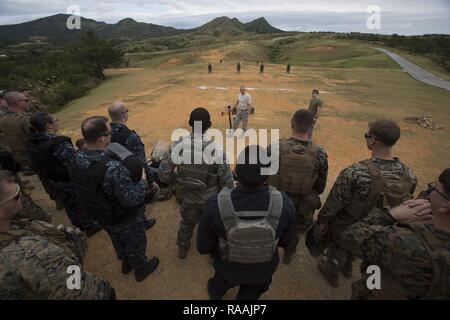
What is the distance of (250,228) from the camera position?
2121mm

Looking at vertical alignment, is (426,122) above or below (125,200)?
above

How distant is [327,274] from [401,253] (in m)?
2.05

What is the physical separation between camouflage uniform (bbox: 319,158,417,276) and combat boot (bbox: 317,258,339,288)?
0.64 m

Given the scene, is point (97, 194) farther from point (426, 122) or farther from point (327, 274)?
point (426, 122)

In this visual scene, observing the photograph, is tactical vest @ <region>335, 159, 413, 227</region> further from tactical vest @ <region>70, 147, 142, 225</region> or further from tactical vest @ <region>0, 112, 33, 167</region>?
tactical vest @ <region>0, 112, 33, 167</region>

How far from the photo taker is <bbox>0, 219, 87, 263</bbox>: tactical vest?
1794 millimetres

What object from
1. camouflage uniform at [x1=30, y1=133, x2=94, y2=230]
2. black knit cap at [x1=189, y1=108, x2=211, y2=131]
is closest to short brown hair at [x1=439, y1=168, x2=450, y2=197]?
black knit cap at [x1=189, y1=108, x2=211, y2=131]

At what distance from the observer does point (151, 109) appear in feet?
44.0

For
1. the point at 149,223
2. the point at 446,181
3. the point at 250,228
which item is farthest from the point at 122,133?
the point at 446,181

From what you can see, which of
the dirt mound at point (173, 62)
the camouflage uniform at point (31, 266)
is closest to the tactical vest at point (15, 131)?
the camouflage uniform at point (31, 266)

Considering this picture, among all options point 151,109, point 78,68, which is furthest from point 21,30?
point 151,109

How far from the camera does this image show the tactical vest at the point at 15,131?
4.74 meters

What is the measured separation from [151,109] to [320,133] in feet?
28.5

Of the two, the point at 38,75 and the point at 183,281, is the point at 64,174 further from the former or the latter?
the point at 38,75
